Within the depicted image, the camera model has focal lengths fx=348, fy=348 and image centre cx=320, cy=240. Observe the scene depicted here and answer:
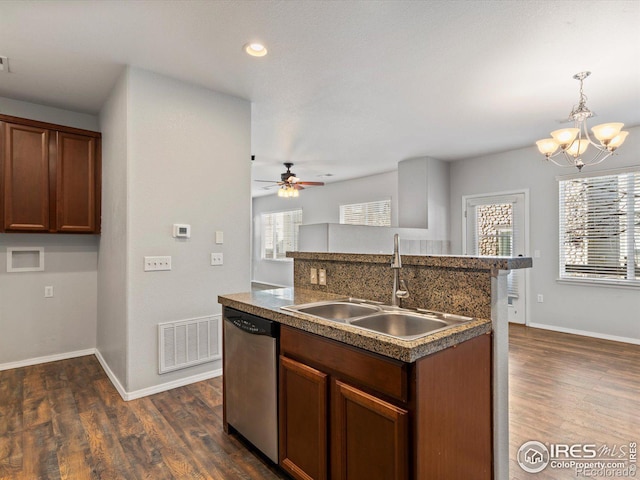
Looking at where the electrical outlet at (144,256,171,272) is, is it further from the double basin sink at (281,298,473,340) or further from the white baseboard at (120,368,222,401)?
the double basin sink at (281,298,473,340)

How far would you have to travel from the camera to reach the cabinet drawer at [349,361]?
4.18 feet

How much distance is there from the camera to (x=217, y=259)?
3.32 meters

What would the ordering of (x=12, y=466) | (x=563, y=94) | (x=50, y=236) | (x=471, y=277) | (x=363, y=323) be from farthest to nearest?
(x=50, y=236) < (x=563, y=94) < (x=12, y=466) < (x=363, y=323) < (x=471, y=277)

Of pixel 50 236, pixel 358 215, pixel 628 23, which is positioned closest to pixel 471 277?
pixel 628 23

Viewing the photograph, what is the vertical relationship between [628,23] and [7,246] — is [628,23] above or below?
above

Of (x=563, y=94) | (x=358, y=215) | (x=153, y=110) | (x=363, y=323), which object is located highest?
(x=563, y=94)

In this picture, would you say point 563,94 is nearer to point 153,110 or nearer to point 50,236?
point 153,110

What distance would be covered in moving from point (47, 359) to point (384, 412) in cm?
402

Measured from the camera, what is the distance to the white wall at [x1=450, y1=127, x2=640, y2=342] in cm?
447

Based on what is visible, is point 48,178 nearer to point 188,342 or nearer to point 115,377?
point 115,377

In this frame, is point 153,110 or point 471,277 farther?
point 153,110

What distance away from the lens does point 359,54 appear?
2.73 m

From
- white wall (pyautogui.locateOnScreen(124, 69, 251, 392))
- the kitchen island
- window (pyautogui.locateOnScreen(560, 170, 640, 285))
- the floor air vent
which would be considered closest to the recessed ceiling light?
white wall (pyautogui.locateOnScreen(124, 69, 251, 392))

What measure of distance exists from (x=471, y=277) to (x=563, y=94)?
2990 mm
